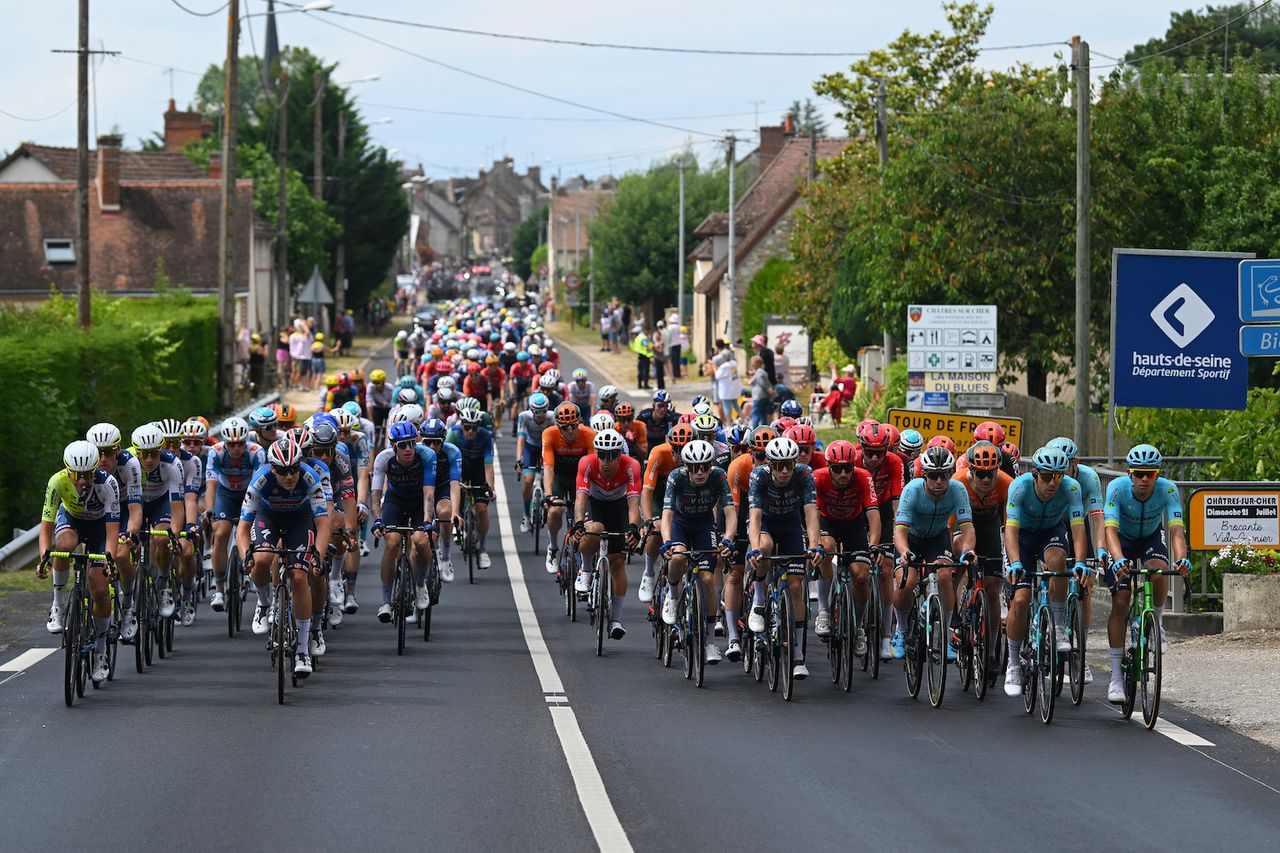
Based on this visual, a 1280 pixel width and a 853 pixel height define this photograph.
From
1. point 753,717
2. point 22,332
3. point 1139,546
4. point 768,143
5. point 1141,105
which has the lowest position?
point 753,717

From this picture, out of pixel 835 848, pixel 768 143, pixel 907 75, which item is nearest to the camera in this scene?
pixel 835 848

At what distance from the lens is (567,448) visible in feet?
60.5

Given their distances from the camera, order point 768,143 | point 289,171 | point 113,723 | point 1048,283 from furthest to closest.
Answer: point 768,143 → point 289,171 → point 1048,283 → point 113,723

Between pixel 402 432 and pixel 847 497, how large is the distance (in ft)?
12.2

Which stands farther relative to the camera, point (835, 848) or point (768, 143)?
point (768, 143)

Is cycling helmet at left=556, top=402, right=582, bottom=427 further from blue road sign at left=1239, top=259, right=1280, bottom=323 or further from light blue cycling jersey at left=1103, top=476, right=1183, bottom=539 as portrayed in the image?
light blue cycling jersey at left=1103, top=476, right=1183, bottom=539

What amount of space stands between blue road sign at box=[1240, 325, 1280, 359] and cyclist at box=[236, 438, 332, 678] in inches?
319

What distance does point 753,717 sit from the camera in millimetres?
12336

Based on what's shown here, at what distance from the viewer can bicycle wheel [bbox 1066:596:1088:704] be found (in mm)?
12320

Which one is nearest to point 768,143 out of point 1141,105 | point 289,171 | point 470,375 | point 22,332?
point 289,171

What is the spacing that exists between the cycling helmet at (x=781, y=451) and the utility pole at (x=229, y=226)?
27.0m

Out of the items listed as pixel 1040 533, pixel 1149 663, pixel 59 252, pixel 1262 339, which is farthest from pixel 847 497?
pixel 59 252

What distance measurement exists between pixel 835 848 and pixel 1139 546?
459 centimetres

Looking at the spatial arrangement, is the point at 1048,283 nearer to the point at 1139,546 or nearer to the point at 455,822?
the point at 1139,546
